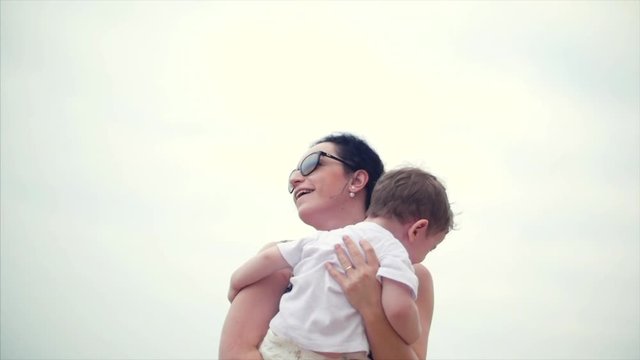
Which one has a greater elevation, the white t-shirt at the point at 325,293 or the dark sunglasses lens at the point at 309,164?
the dark sunglasses lens at the point at 309,164

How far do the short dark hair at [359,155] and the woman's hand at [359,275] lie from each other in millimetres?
1220

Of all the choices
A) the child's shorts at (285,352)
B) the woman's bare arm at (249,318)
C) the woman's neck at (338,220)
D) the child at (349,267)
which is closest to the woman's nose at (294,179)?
the woman's neck at (338,220)

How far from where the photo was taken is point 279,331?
279 centimetres

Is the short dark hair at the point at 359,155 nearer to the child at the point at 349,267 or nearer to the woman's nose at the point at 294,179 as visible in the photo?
the woman's nose at the point at 294,179

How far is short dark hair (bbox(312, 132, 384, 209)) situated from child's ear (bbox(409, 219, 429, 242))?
98cm

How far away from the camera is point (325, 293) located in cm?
277

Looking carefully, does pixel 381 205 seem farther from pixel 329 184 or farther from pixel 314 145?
pixel 314 145

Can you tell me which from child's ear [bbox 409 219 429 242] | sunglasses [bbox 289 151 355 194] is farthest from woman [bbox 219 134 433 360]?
child's ear [bbox 409 219 429 242]

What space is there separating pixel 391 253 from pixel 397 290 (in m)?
0.25

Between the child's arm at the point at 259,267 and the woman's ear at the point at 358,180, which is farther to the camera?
the woman's ear at the point at 358,180

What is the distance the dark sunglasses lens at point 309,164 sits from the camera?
13.1 ft

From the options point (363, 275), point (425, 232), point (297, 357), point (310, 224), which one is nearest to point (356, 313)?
point (363, 275)

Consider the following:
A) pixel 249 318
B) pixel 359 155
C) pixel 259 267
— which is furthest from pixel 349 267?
pixel 359 155

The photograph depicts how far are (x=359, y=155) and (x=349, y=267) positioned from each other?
62.6 inches
